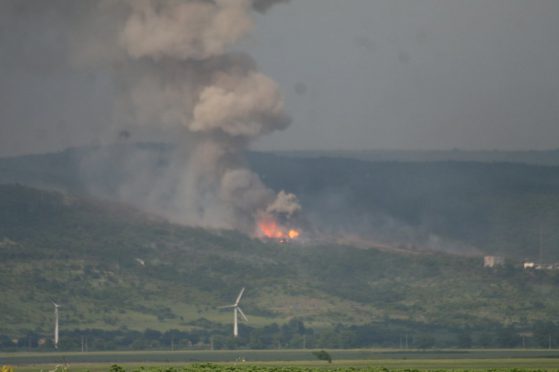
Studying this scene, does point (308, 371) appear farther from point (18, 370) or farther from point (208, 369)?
point (18, 370)

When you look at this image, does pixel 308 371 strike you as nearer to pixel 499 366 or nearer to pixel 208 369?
pixel 208 369

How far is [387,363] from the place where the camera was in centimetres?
19838

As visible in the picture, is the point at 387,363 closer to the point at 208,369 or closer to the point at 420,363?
the point at 420,363

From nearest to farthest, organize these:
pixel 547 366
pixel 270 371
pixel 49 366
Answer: pixel 270 371
pixel 547 366
pixel 49 366

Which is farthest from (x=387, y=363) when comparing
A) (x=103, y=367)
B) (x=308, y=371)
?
(x=308, y=371)

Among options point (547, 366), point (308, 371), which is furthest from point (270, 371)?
point (547, 366)

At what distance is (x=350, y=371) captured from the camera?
152500mm

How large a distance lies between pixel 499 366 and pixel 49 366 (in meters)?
56.7

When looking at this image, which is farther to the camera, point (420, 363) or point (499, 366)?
point (420, 363)

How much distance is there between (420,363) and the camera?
650ft

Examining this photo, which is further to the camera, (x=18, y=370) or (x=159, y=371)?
(x=18, y=370)

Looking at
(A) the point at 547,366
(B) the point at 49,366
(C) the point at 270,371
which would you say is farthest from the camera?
(B) the point at 49,366

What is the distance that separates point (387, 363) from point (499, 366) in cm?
1884

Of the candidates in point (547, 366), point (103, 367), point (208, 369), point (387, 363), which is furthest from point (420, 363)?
point (208, 369)
